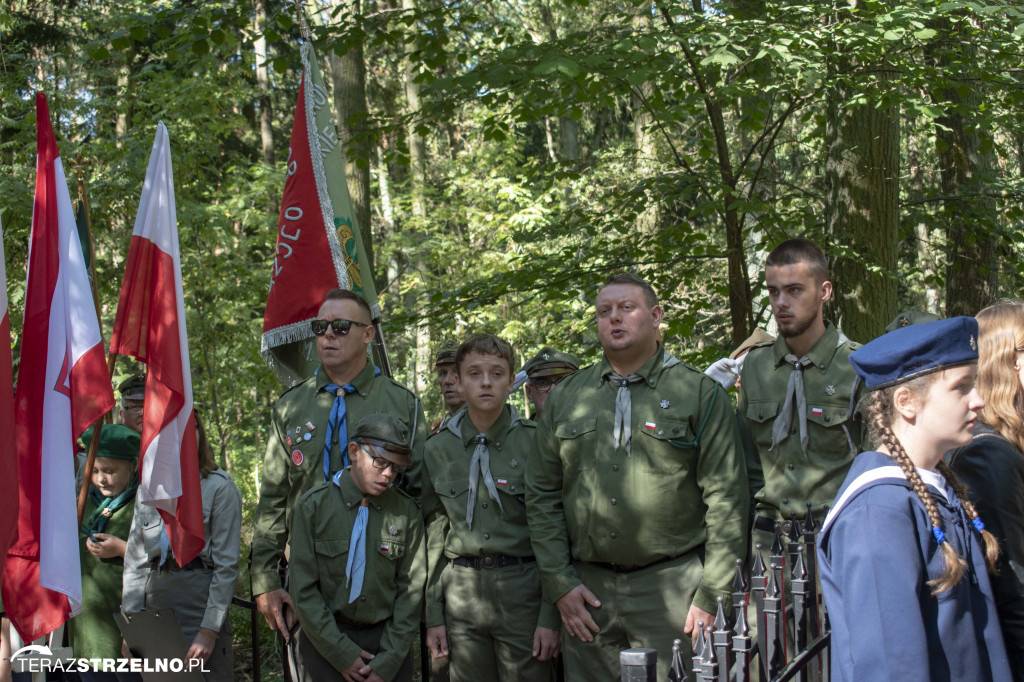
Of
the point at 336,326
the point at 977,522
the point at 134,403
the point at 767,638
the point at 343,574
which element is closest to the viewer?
the point at 977,522

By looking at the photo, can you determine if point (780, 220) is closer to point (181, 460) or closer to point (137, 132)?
point (181, 460)

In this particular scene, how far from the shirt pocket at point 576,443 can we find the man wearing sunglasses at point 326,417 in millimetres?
904

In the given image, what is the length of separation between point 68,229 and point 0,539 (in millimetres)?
1441

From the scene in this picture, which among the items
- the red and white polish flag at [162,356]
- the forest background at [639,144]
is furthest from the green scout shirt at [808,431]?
the red and white polish flag at [162,356]

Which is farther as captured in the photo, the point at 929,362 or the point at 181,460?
the point at 181,460

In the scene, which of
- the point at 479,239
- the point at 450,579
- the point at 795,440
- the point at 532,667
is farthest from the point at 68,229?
the point at 479,239

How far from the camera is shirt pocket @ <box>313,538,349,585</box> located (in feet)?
12.8

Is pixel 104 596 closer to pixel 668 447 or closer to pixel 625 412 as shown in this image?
pixel 625 412

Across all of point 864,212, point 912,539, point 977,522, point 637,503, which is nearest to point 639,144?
point 864,212

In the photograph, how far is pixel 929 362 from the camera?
2045mm

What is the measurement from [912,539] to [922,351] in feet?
1.49

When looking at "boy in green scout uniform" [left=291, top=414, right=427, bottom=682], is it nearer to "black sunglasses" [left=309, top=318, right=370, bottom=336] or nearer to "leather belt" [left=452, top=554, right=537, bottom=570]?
"leather belt" [left=452, top=554, right=537, bottom=570]

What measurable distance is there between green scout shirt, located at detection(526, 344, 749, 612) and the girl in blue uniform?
1.37 metres

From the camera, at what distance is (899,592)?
183cm
